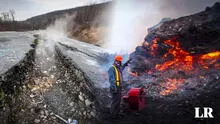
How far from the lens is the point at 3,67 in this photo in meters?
9.70

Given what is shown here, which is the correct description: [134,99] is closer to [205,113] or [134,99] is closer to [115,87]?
[115,87]

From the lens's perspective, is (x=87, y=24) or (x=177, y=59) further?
(x=87, y=24)

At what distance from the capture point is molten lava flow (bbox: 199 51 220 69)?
446 inches

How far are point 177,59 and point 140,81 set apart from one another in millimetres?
2082

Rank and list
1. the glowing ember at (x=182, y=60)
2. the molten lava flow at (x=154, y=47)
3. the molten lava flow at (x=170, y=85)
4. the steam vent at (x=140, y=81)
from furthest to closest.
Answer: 1. the molten lava flow at (x=154, y=47)
2. the glowing ember at (x=182, y=60)
3. the molten lava flow at (x=170, y=85)
4. the steam vent at (x=140, y=81)


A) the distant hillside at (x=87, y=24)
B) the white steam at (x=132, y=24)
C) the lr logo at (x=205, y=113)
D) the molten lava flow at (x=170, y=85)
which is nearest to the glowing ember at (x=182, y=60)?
the molten lava flow at (x=170, y=85)

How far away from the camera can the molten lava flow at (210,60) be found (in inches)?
446

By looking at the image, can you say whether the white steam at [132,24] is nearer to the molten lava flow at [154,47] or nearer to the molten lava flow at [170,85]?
the molten lava flow at [154,47]

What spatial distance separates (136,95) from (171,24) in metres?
7.03

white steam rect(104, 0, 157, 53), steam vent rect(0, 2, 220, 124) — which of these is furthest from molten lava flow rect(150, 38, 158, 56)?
white steam rect(104, 0, 157, 53)

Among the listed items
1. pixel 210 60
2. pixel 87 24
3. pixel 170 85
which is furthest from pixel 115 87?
pixel 87 24

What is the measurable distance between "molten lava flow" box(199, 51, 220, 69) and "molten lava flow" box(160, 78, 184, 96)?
4.76ft

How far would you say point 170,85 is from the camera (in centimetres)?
1080

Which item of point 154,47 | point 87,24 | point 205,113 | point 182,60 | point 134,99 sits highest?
point 87,24
